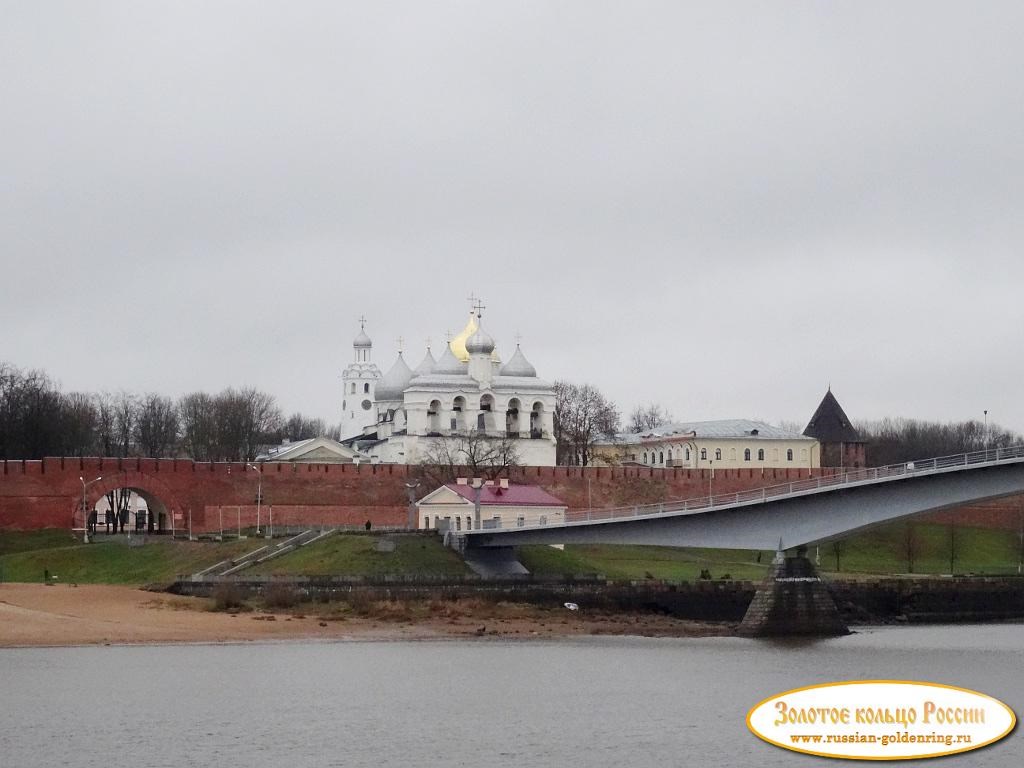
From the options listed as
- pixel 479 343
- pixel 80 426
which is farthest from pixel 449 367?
pixel 80 426

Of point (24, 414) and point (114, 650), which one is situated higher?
point (24, 414)

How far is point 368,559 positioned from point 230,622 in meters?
7.85

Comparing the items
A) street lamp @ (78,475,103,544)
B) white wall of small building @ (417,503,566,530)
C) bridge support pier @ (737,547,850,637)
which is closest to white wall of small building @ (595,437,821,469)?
street lamp @ (78,475,103,544)

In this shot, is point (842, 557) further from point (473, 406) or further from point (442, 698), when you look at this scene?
point (442, 698)

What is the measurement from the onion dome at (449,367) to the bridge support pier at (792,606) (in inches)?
1558

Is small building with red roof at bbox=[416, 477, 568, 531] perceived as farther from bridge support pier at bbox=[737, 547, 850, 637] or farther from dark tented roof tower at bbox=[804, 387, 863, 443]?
dark tented roof tower at bbox=[804, 387, 863, 443]

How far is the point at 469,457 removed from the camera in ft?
240

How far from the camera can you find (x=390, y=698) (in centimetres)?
3475

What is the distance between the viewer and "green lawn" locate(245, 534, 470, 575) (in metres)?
53.2

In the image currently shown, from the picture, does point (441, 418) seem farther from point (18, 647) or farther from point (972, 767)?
point (972, 767)

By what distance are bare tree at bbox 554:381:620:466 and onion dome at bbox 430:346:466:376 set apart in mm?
5275

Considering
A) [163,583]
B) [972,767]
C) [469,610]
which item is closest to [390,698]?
[972,767]

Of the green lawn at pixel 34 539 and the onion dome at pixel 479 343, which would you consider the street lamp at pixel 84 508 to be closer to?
the green lawn at pixel 34 539

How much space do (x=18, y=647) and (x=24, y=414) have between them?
3781cm
